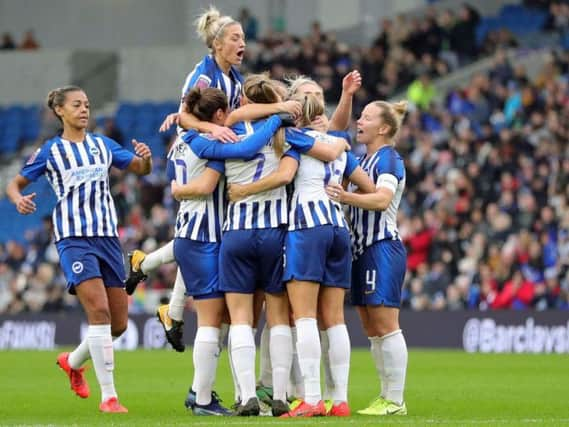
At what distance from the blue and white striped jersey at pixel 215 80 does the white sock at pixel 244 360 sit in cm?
178

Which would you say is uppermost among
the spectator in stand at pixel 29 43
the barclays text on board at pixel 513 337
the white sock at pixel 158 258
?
the spectator in stand at pixel 29 43

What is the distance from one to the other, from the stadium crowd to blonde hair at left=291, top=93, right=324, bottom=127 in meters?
11.4

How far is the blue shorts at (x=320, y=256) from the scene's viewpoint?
9898mm

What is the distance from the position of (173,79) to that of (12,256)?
6228mm

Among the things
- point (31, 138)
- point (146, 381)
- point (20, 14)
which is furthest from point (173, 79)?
point (146, 381)

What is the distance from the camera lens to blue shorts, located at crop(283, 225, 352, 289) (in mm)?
9898

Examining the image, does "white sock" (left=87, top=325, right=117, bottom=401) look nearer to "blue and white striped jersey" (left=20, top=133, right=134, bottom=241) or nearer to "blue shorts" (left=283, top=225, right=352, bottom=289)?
"blue and white striped jersey" (left=20, top=133, right=134, bottom=241)

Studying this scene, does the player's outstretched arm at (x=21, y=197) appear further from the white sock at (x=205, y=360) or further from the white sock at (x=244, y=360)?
the white sock at (x=244, y=360)

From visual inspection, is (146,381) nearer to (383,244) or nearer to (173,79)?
(383,244)

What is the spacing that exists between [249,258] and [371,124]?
1.50 metres

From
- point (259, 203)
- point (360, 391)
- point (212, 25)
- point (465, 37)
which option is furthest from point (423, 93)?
point (259, 203)

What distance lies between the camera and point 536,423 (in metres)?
9.55

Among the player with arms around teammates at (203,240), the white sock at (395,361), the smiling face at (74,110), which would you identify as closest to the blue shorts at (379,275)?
the white sock at (395,361)

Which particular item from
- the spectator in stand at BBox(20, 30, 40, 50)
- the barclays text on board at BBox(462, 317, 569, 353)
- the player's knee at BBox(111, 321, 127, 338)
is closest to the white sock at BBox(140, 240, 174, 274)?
the player's knee at BBox(111, 321, 127, 338)
